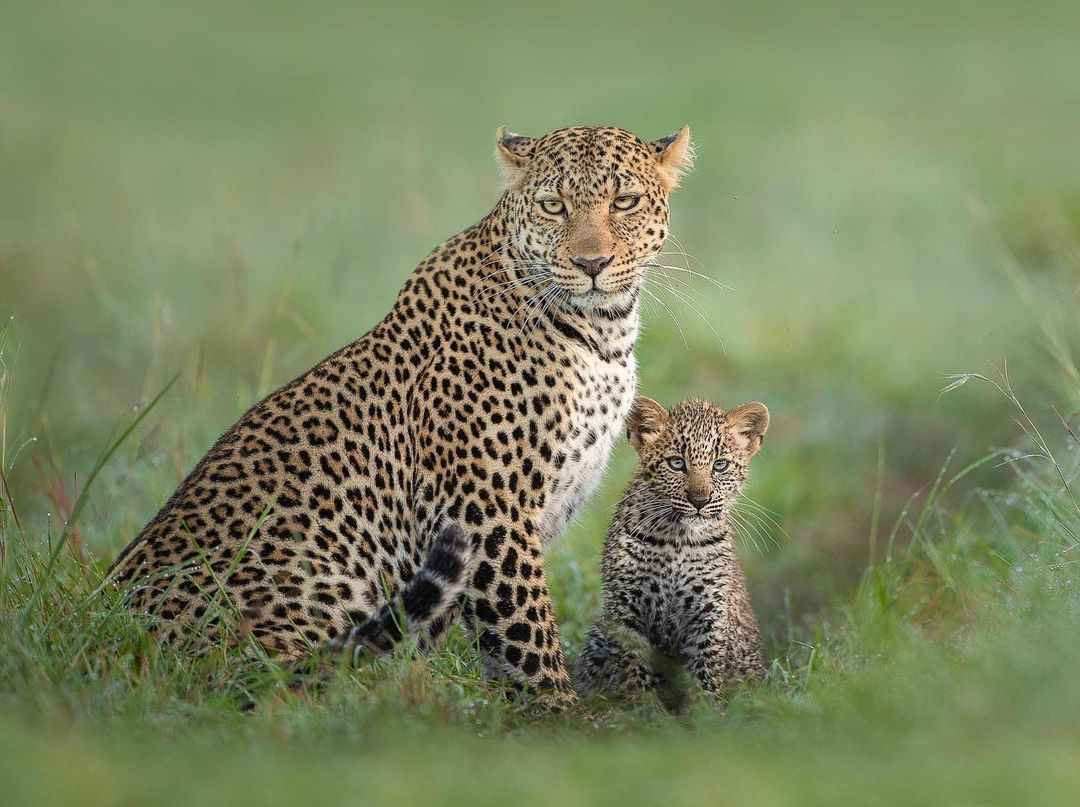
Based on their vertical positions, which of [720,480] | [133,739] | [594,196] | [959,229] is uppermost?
[959,229]

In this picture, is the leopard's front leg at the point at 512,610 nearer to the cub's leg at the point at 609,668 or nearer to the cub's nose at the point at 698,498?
the cub's leg at the point at 609,668

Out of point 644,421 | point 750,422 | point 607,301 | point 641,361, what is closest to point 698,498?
point 644,421

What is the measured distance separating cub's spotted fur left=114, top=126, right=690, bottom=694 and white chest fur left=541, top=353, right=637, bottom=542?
1 cm

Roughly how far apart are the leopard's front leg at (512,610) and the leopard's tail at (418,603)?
586mm

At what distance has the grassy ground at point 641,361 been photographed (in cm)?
448

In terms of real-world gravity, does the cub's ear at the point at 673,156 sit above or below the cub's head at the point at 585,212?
above

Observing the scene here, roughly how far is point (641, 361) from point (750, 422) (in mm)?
4258

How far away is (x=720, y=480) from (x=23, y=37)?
2277cm

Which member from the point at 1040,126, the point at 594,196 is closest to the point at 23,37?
the point at 1040,126

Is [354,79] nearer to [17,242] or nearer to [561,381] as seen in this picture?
[17,242]

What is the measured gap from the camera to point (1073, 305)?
1073 cm

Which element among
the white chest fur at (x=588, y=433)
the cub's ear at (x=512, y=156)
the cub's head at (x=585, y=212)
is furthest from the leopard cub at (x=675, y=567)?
the cub's ear at (x=512, y=156)

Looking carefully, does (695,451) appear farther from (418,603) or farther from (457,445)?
(418,603)

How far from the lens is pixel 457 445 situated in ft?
20.0
